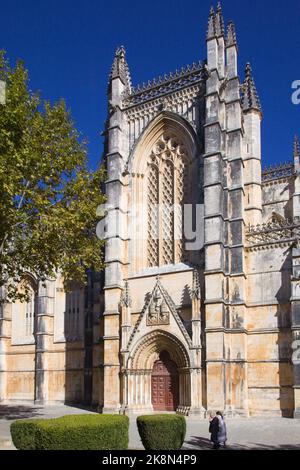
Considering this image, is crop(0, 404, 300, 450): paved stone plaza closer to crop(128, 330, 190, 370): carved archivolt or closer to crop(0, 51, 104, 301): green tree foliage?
crop(128, 330, 190, 370): carved archivolt

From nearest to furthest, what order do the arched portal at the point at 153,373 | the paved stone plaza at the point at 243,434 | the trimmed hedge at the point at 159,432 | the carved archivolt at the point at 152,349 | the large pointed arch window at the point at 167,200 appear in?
the trimmed hedge at the point at 159,432, the paved stone plaza at the point at 243,434, the carved archivolt at the point at 152,349, the arched portal at the point at 153,373, the large pointed arch window at the point at 167,200

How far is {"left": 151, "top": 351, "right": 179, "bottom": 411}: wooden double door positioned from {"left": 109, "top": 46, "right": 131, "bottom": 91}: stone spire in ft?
52.0

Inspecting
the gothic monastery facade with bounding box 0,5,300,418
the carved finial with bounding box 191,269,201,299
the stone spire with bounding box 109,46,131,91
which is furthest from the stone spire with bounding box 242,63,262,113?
the carved finial with bounding box 191,269,201,299

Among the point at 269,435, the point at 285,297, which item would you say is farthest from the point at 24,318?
the point at 269,435

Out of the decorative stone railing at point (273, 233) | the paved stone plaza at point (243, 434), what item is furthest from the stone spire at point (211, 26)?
the paved stone plaza at point (243, 434)

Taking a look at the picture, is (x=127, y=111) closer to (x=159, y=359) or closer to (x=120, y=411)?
(x=159, y=359)

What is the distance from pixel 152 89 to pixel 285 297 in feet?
45.4

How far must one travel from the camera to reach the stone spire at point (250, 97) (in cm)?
3234

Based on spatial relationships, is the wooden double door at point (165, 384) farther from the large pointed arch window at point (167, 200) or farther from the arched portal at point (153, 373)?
the large pointed arch window at point (167, 200)

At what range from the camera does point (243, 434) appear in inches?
755

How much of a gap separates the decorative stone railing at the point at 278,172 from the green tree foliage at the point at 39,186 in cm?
1532

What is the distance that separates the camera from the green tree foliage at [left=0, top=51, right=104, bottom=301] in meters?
19.5

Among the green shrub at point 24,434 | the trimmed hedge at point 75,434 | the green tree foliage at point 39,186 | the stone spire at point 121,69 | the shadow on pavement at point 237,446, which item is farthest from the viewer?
the stone spire at point 121,69
